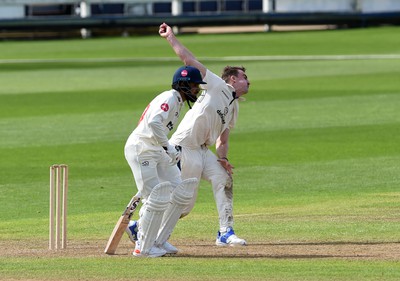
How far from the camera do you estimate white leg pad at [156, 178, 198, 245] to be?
11172 millimetres

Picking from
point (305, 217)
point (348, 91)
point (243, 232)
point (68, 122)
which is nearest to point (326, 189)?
point (305, 217)

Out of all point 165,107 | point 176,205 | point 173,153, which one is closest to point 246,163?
point 176,205

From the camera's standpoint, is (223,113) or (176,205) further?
(223,113)

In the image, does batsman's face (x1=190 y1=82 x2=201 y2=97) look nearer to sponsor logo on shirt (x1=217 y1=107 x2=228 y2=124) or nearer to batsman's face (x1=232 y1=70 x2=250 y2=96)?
sponsor logo on shirt (x1=217 y1=107 x2=228 y2=124)

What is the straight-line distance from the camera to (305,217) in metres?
13.9

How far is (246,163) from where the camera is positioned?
1900cm

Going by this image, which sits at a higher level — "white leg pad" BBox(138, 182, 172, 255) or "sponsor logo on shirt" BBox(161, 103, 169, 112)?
"sponsor logo on shirt" BBox(161, 103, 169, 112)

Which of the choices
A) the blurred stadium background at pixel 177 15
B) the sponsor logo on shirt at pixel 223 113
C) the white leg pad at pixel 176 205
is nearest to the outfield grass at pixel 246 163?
the white leg pad at pixel 176 205

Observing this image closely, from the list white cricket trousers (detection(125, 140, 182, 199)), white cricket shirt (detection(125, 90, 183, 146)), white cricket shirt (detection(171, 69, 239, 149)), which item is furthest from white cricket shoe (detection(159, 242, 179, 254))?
white cricket shirt (detection(171, 69, 239, 149))

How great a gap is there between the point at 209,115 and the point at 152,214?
4.65 feet

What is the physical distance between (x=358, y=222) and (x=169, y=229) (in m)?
2.84

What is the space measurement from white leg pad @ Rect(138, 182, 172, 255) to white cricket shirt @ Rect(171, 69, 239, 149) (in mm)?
1082

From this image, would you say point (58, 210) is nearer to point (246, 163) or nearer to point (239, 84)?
point (239, 84)

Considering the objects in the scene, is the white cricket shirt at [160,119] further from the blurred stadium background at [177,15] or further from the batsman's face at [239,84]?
the blurred stadium background at [177,15]
